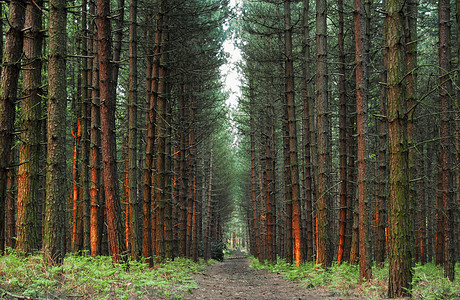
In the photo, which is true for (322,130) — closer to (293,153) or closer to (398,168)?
(293,153)

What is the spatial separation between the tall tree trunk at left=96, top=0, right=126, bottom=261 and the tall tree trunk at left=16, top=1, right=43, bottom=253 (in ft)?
4.99

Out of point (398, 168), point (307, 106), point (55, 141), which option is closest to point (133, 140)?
point (55, 141)

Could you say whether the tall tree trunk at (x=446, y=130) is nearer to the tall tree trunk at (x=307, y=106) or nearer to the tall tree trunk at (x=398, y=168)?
the tall tree trunk at (x=398, y=168)

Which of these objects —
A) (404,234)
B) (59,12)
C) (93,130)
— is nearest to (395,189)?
(404,234)

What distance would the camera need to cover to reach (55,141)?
670 centimetres

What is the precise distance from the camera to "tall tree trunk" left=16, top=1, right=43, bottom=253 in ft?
24.2

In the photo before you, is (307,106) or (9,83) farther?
(307,106)

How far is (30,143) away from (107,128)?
1.91 meters

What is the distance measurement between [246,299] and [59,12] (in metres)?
7.35

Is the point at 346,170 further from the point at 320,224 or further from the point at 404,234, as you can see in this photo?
the point at 404,234

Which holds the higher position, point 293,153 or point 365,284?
point 293,153

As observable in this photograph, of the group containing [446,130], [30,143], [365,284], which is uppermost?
[446,130]

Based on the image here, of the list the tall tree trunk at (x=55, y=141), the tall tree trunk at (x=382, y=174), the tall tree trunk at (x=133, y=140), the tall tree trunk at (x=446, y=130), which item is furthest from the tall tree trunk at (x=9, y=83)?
the tall tree trunk at (x=446, y=130)

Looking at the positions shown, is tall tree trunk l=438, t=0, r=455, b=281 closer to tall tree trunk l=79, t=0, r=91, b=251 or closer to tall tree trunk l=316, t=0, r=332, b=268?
tall tree trunk l=316, t=0, r=332, b=268
